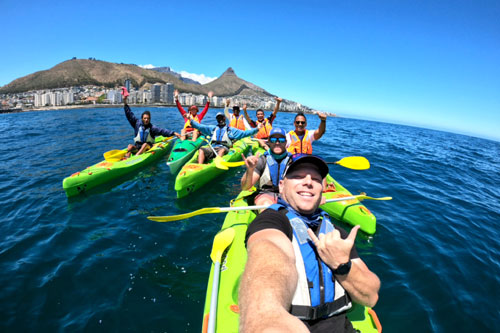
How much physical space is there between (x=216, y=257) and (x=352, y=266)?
1.97 meters

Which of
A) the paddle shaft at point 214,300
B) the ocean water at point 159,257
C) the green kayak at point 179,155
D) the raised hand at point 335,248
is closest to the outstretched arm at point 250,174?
the ocean water at point 159,257

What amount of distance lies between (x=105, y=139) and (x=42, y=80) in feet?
385

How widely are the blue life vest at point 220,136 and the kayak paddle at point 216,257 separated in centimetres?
585

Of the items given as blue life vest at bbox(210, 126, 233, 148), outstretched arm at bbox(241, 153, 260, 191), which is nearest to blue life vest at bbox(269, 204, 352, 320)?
outstretched arm at bbox(241, 153, 260, 191)

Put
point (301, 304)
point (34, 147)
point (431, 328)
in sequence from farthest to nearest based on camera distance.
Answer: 1. point (34, 147)
2. point (431, 328)
3. point (301, 304)

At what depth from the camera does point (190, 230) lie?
488 centimetres

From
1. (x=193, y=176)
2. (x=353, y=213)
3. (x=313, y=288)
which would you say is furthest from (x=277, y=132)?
(x=313, y=288)

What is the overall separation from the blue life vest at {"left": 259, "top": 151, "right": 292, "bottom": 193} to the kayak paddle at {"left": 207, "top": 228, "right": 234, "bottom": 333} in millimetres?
1608

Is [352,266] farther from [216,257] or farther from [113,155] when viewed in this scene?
[113,155]

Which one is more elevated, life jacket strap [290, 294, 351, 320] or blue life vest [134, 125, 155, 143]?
blue life vest [134, 125, 155, 143]

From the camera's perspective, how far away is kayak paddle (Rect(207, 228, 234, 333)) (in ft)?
6.71

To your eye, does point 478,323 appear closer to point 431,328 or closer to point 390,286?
point 431,328

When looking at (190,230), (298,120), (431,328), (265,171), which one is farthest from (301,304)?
(298,120)

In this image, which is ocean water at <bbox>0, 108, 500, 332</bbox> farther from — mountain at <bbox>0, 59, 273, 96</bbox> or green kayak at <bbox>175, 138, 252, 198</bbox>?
mountain at <bbox>0, 59, 273, 96</bbox>
